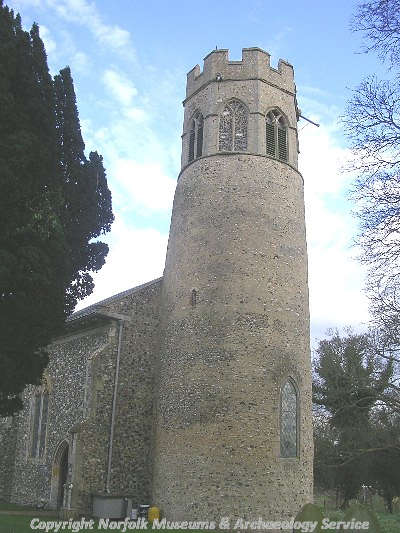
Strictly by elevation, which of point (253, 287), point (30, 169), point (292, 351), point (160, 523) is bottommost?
point (160, 523)

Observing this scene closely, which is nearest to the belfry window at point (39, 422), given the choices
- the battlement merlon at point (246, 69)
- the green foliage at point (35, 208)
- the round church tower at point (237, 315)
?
the round church tower at point (237, 315)

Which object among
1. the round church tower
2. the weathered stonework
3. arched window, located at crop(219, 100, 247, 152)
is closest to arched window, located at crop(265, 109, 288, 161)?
the round church tower

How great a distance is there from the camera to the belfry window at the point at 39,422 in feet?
76.0

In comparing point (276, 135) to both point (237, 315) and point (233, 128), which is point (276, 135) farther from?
point (237, 315)

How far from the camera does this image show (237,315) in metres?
17.5

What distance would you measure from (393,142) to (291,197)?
1015 cm

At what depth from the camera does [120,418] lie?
62.2 ft

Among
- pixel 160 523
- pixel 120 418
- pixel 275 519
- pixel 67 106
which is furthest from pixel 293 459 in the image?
pixel 67 106

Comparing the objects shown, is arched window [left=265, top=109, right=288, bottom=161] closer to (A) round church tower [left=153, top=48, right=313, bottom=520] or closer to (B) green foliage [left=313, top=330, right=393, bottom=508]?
(A) round church tower [left=153, top=48, right=313, bottom=520]

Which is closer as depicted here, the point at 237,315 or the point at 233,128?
the point at 237,315

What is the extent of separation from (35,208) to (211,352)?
7.19 meters

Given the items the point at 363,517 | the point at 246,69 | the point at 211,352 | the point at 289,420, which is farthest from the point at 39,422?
A: the point at 363,517

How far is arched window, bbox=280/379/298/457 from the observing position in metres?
16.8

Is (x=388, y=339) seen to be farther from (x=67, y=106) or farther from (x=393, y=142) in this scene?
(x=67, y=106)
